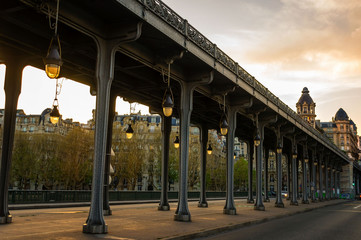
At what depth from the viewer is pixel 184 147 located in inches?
666

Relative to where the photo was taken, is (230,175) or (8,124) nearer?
(8,124)

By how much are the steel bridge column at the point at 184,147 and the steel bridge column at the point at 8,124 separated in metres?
6.93

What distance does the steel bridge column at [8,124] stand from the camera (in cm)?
1288

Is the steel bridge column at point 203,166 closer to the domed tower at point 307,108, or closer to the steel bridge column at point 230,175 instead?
the steel bridge column at point 230,175

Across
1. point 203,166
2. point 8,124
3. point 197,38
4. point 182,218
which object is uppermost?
point 197,38

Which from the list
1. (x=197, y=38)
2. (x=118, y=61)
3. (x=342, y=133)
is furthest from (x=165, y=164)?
(x=342, y=133)

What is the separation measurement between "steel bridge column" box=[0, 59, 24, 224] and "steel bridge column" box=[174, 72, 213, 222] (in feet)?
22.7

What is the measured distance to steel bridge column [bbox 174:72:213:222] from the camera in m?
16.4

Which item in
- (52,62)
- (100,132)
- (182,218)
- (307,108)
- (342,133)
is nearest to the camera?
(52,62)

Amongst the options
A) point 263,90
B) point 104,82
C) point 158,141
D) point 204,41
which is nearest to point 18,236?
point 104,82

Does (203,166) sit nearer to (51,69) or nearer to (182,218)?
(182,218)

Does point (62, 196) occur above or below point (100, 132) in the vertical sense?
below

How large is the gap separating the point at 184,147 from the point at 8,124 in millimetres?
7368

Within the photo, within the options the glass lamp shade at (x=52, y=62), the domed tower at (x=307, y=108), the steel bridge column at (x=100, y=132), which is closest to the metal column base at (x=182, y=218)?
the steel bridge column at (x=100, y=132)
